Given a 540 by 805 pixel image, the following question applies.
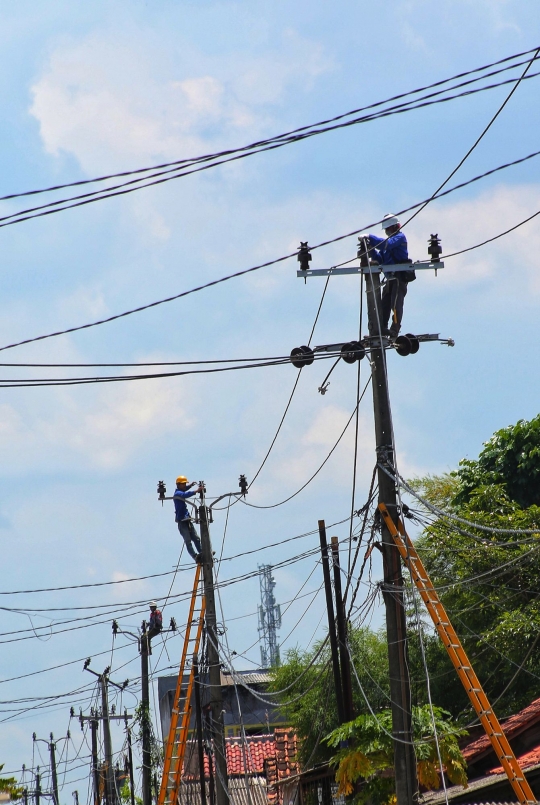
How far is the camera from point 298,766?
30375 mm

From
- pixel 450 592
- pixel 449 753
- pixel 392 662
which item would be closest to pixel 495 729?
pixel 392 662

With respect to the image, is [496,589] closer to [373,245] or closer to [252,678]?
[373,245]

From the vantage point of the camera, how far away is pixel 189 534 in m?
24.6

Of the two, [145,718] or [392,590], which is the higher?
[145,718]

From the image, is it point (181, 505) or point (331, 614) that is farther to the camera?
point (181, 505)

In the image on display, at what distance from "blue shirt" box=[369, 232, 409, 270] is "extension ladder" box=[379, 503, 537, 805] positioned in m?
3.52

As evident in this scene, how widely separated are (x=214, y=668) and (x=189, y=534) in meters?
3.26

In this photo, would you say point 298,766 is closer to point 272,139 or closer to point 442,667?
point 442,667

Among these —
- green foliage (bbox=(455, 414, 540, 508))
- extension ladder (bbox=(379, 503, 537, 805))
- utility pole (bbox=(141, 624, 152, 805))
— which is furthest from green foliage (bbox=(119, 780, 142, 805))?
extension ladder (bbox=(379, 503, 537, 805))

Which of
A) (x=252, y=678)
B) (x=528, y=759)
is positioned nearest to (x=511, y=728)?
(x=528, y=759)

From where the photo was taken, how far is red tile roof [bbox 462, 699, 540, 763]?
1863 centimetres

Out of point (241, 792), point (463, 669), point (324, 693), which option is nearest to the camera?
point (463, 669)

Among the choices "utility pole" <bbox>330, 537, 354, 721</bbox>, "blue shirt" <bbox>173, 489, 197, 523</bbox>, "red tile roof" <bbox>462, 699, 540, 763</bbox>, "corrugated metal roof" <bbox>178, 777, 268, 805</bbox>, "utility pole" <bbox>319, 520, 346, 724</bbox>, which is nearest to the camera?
"red tile roof" <bbox>462, 699, 540, 763</bbox>

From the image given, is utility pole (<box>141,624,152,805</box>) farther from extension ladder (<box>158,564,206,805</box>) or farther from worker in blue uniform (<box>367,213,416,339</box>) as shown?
worker in blue uniform (<box>367,213,416,339</box>)
